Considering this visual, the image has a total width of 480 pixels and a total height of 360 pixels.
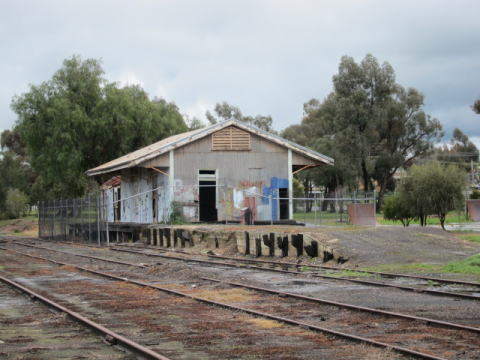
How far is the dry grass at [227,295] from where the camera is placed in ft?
42.8

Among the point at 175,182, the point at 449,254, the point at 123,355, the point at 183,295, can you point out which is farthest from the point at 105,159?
the point at 123,355

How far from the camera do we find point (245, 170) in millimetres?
35094

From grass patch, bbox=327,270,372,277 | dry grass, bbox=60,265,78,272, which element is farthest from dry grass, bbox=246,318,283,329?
dry grass, bbox=60,265,78,272

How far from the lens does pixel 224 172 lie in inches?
1369

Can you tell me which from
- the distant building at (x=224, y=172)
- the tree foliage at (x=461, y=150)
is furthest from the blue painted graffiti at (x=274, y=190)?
the tree foliage at (x=461, y=150)

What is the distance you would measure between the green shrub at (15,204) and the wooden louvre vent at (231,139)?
1645 inches

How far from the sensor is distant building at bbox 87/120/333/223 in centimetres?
3378

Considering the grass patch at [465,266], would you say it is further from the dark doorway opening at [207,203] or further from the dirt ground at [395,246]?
the dark doorway opening at [207,203]

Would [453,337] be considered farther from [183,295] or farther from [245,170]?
[245,170]

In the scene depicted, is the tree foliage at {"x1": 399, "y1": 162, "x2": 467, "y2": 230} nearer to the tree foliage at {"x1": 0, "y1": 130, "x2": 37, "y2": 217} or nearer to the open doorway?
the open doorway

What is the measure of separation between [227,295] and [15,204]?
205ft

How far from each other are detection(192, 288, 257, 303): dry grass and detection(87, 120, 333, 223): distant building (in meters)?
18.4

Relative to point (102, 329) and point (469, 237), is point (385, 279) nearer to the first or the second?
→ point (102, 329)

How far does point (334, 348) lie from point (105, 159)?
50.4 metres
